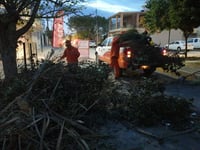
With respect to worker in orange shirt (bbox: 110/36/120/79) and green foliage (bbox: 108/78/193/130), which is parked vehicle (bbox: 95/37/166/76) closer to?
worker in orange shirt (bbox: 110/36/120/79)

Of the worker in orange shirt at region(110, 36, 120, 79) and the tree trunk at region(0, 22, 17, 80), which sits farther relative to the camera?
the worker in orange shirt at region(110, 36, 120, 79)

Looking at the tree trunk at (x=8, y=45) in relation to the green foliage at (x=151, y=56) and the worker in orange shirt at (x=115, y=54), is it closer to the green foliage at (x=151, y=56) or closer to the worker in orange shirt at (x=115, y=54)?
the worker in orange shirt at (x=115, y=54)

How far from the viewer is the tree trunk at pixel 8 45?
29.4 ft

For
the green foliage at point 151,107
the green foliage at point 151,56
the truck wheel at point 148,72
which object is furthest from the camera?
the truck wheel at point 148,72

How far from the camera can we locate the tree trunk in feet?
29.4

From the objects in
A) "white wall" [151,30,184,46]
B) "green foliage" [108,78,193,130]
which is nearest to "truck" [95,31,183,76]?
"green foliage" [108,78,193,130]

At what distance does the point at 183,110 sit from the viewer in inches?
253

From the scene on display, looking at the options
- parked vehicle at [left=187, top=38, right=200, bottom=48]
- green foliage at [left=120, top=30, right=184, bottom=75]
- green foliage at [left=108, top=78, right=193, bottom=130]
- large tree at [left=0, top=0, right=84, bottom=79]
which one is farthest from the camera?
parked vehicle at [left=187, top=38, right=200, bottom=48]

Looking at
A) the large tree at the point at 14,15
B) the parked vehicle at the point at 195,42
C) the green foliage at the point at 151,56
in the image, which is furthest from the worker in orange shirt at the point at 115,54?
the parked vehicle at the point at 195,42

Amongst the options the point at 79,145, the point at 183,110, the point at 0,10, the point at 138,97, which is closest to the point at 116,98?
the point at 138,97

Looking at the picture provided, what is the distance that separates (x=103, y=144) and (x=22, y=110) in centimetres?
136

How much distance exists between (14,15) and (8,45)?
925 mm

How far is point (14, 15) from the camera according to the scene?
866 cm

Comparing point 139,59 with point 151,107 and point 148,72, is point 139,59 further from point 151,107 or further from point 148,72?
point 151,107
